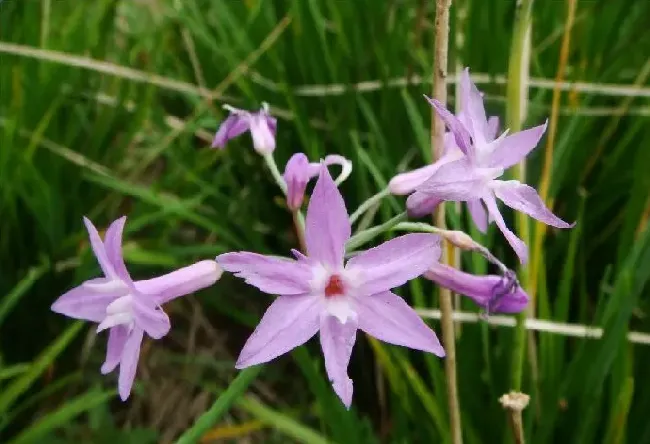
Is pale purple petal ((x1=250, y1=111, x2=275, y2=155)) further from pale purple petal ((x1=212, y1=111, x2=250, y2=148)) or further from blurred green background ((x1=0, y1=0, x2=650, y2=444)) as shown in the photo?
blurred green background ((x1=0, y1=0, x2=650, y2=444))

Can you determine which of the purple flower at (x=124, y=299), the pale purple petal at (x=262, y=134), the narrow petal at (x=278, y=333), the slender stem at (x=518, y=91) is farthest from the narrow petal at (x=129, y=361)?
the slender stem at (x=518, y=91)

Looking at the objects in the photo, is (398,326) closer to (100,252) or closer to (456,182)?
(456,182)

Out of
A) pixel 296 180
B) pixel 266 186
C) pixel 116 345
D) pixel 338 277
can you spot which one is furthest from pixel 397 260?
pixel 266 186

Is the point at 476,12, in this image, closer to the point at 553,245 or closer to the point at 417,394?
the point at 553,245

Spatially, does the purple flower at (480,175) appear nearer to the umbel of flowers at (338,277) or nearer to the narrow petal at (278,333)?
the umbel of flowers at (338,277)

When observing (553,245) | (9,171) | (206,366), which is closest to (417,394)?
(553,245)

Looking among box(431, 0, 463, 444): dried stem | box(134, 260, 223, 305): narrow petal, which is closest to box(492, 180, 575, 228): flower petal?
box(431, 0, 463, 444): dried stem

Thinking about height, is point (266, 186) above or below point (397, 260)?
above
